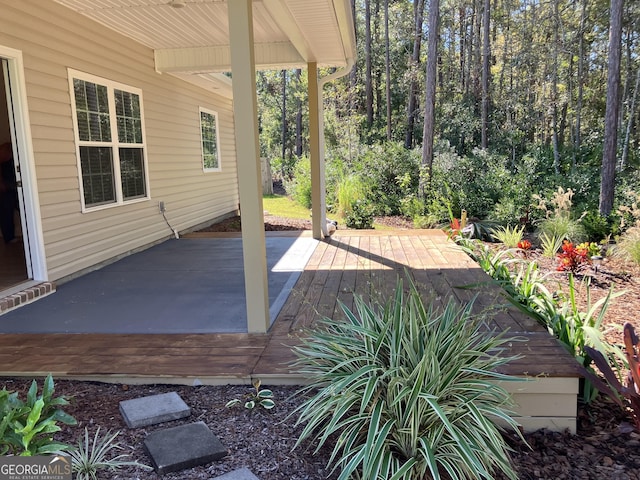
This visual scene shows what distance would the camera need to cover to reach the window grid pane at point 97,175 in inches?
206

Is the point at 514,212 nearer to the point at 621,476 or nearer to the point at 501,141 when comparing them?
the point at 621,476

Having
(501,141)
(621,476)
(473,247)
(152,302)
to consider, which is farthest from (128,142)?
(501,141)

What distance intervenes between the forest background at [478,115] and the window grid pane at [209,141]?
2894 mm

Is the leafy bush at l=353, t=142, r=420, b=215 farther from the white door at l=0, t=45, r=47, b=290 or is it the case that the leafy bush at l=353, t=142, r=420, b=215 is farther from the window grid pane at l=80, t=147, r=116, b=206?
the white door at l=0, t=45, r=47, b=290

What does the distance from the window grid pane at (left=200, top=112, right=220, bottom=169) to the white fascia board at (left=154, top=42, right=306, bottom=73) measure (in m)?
2.07

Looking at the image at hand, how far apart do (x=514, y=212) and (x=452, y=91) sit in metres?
14.0

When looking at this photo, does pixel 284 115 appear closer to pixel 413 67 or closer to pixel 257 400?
pixel 413 67

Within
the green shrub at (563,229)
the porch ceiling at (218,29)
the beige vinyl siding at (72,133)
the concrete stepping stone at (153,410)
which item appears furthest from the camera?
the green shrub at (563,229)

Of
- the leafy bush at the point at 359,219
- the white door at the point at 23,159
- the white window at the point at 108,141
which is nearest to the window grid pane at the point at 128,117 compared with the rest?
the white window at the point at 108,141

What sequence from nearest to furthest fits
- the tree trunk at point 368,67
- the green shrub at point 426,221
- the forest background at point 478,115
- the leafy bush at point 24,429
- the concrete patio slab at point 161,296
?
the leafy bush at point 24,429 < the concrete patio slab at point 161,296 < the green shrub at point 426,221 < the forest background at point 478,115 < the tree trunk at point 368,67

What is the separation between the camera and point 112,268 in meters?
5.50

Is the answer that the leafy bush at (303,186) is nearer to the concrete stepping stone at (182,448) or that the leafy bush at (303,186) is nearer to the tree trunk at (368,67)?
the tree trunk at (368,67)

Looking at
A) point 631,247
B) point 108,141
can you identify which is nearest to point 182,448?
point 108,141

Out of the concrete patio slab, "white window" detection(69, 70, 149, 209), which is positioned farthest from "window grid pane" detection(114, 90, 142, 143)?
the concrete patio slab
